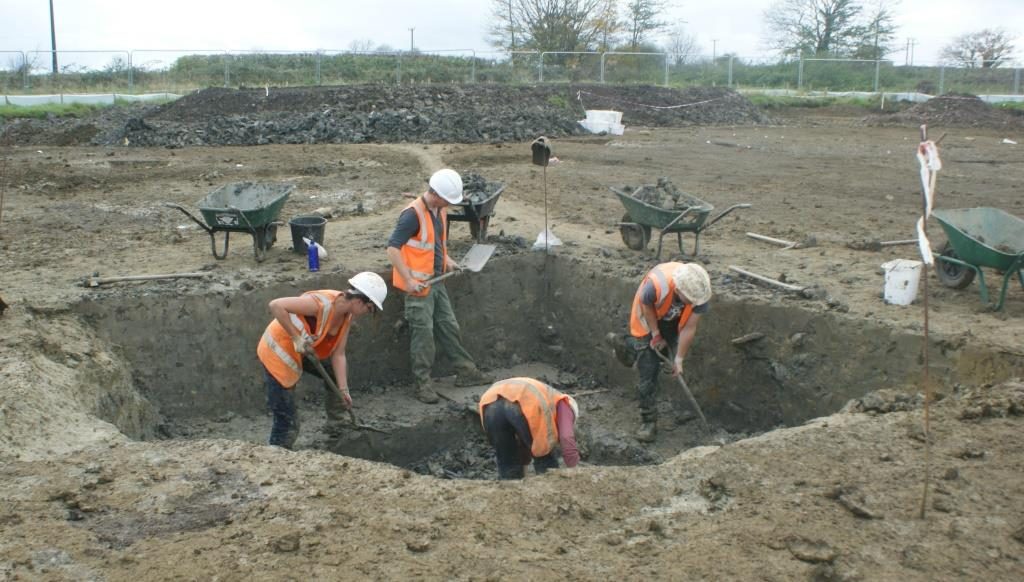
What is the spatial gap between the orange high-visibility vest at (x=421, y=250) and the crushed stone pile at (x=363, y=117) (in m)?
11.0

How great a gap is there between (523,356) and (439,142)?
32.2 ft

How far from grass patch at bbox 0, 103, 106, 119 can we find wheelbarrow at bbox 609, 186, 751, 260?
1693 centimetres

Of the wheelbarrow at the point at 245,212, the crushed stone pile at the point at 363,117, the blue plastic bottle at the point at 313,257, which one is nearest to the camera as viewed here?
the wheelbarrow at the point at 245,212

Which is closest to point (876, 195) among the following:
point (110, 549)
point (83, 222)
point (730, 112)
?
point (83, 222)

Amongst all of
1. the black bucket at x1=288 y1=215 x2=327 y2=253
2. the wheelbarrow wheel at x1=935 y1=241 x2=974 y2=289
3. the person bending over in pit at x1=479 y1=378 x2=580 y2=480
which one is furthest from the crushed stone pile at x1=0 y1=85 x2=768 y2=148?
the person bending over in pit at x1=479 y1=378 x2=580 y2=480

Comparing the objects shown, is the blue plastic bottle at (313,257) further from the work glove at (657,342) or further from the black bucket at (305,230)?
the work glove at (657,342)

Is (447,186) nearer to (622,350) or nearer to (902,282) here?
(622,350)

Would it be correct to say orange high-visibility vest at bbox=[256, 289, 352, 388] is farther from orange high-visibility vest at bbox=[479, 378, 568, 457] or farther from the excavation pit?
orange high-visibility vest at bbox=[479, 378, 568, 457]

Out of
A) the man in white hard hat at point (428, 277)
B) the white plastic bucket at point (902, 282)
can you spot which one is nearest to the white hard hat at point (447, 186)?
the man in white hard hat at point (428, 277)

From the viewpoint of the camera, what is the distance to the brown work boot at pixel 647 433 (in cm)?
761

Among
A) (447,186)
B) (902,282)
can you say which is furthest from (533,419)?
(902,282)

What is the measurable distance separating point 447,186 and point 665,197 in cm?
255

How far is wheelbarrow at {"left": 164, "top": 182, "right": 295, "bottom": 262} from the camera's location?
8102 millimetres

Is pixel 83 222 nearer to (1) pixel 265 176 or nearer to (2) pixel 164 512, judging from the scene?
(1) pixel 265 176
